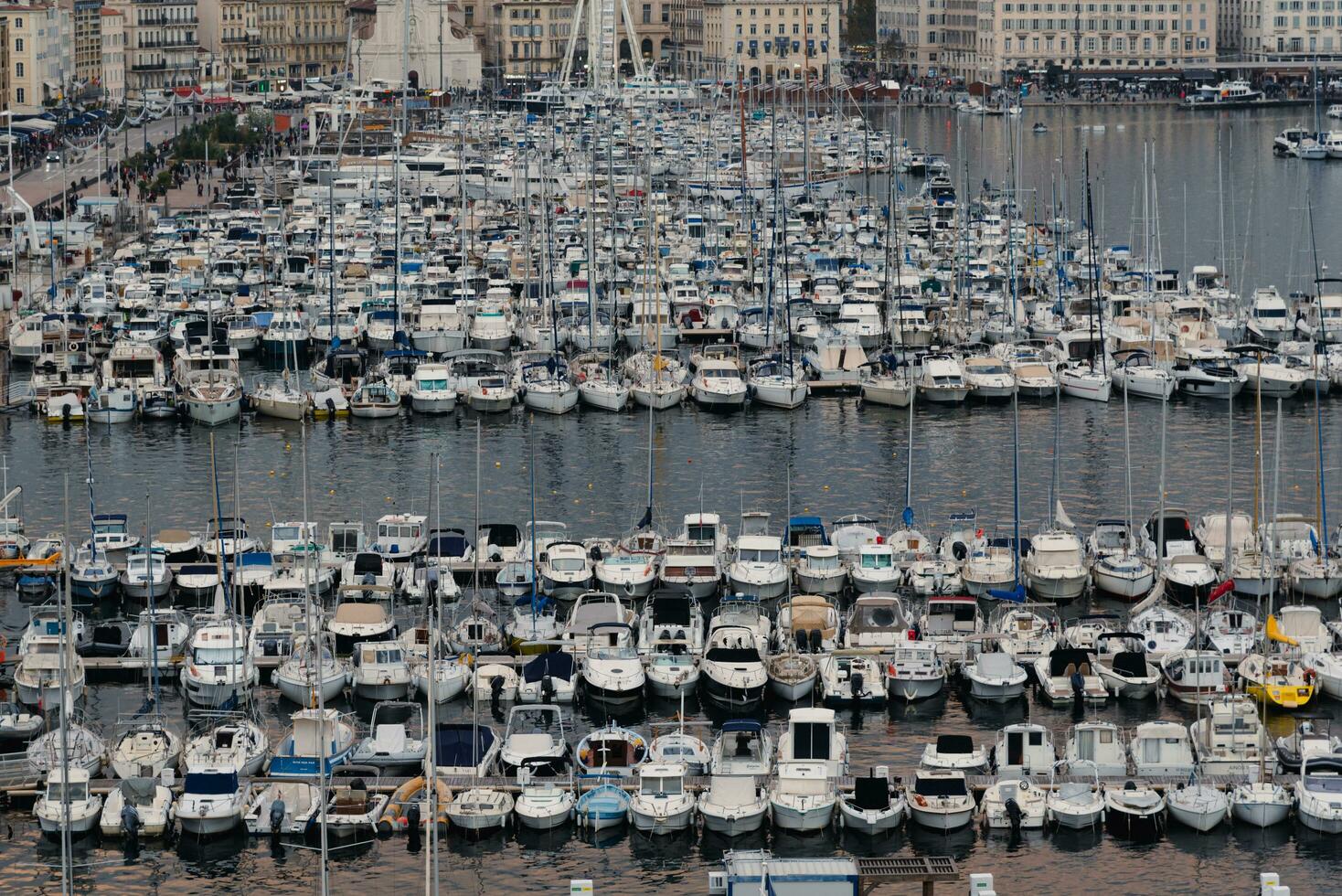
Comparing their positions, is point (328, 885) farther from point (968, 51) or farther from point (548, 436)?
point (968, 51)

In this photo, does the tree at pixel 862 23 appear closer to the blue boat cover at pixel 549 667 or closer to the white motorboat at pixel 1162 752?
the blue boat cover at pixel 549 667

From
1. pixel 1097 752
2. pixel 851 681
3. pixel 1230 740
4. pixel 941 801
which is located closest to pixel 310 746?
pixel 851 681

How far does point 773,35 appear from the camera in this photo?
146 meters

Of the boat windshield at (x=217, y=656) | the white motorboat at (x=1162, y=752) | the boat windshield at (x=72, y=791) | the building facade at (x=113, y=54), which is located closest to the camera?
the boat windshield at (x=72, y=791)

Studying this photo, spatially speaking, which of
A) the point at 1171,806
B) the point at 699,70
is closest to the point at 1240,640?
the point at 1171,806

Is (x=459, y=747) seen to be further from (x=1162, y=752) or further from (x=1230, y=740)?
(x=1230, y=740)

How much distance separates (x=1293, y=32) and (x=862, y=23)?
24341mm

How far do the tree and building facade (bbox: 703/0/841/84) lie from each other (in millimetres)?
9045

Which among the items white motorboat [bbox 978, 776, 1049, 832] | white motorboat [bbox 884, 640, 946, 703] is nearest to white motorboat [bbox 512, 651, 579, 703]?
white motorboat [bbox 884, 640, 946, 703]

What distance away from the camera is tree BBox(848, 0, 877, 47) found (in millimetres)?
157375

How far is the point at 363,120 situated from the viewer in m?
104

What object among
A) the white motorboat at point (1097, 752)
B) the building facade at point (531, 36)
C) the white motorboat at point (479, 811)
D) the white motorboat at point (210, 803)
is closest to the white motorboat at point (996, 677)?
the white motorboat at point (1097, 752)

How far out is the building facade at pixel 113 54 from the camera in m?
121

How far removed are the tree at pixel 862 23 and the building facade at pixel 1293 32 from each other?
20.8 m
